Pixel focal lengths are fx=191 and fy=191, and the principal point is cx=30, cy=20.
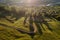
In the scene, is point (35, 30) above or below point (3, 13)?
below

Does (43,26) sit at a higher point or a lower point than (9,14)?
lower

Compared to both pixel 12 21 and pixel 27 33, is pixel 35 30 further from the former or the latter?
pixel 12 21

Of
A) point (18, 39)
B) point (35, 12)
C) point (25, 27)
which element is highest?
point (35, 12)

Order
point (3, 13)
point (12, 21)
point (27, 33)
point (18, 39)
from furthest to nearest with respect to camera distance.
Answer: point (3, 13)
point (12, 21)
point (27, 33)
point (18, 39)

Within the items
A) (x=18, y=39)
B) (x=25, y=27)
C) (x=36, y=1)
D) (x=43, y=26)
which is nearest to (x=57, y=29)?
(x=43, y=26)

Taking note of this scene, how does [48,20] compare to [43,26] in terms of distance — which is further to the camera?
[48,20]

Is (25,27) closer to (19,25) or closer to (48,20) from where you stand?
(19,25)

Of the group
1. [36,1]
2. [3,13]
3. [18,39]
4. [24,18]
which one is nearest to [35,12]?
[24,18]

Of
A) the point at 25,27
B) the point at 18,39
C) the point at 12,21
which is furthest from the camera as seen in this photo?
the point at 12,21

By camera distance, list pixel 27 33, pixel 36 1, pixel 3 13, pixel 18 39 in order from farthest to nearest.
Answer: pixel 36 1 < pixel 3 13 < pixel 27 33 < pixel 18 39
